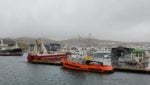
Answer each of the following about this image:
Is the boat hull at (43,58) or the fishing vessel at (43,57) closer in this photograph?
the fishing vessel at (43,57)

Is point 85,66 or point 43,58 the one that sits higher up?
point 85,66

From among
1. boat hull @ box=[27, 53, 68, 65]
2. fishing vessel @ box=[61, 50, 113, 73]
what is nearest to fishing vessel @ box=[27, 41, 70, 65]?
boat hull @ box=[27, 53, 68, 65]

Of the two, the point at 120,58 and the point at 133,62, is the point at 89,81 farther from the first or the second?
the point at 120,58

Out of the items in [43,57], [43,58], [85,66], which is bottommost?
[43,58]

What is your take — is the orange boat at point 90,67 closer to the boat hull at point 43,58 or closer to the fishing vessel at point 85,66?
the fishing vessel at point 85,66

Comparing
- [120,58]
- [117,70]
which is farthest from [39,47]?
[117,70]

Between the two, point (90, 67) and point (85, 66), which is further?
point (85, 66)

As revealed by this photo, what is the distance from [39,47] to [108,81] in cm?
7176

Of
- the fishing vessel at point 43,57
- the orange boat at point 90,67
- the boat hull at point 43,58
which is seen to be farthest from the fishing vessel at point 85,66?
the boat hull at point 43,58

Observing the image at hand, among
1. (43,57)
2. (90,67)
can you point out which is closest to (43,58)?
(43,57)

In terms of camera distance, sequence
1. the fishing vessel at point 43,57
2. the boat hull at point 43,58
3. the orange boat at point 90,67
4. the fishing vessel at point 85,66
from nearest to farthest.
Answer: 1. the orange boat at point 90,67
2. the fishing vessel at point 85,66
3. the fishing vessel at point 43,57
4. the boat hull at point 43,58

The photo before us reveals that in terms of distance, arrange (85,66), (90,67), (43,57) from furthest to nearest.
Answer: (43,57)
(85,66)
(90,67)

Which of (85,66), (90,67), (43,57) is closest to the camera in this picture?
(90,67)

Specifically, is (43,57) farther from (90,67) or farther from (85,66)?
(90,67)
